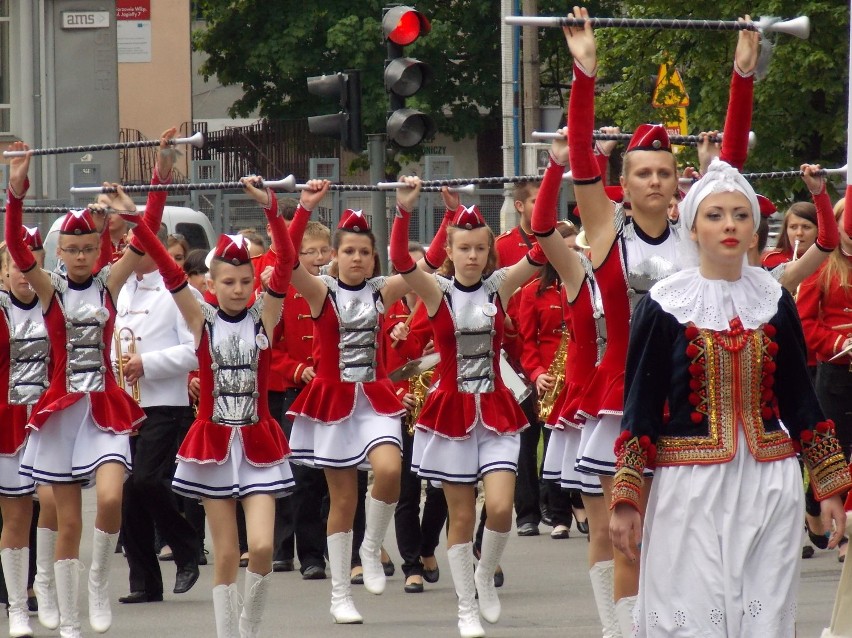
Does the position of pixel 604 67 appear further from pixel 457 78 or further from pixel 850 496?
pixel 457 78

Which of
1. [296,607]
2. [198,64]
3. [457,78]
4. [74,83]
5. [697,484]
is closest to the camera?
[697,484]

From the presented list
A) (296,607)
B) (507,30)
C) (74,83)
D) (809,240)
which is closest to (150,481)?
(296,607)

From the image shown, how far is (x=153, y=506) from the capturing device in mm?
9477

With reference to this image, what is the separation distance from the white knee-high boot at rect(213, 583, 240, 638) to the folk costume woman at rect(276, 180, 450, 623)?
127 centimetres

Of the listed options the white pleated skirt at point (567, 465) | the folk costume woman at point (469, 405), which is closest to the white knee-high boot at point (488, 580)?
the folk costume woman at point (469, 405)

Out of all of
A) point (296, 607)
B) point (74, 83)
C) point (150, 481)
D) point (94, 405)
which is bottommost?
point (296, 607)

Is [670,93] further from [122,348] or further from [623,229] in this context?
[623,229]

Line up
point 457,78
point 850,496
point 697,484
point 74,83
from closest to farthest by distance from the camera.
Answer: point 697,484 < point 850,496 < point 74,83 < point 457,78

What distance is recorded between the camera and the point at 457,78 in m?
37.0

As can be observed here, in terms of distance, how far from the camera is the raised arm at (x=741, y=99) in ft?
20.1

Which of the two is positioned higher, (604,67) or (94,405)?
(604,67)

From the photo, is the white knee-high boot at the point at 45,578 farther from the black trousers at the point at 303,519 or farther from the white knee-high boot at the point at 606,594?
the white knee-high boot at the point at 606,594

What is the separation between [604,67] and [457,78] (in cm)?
1725

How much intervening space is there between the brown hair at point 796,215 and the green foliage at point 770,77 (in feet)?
23.7
